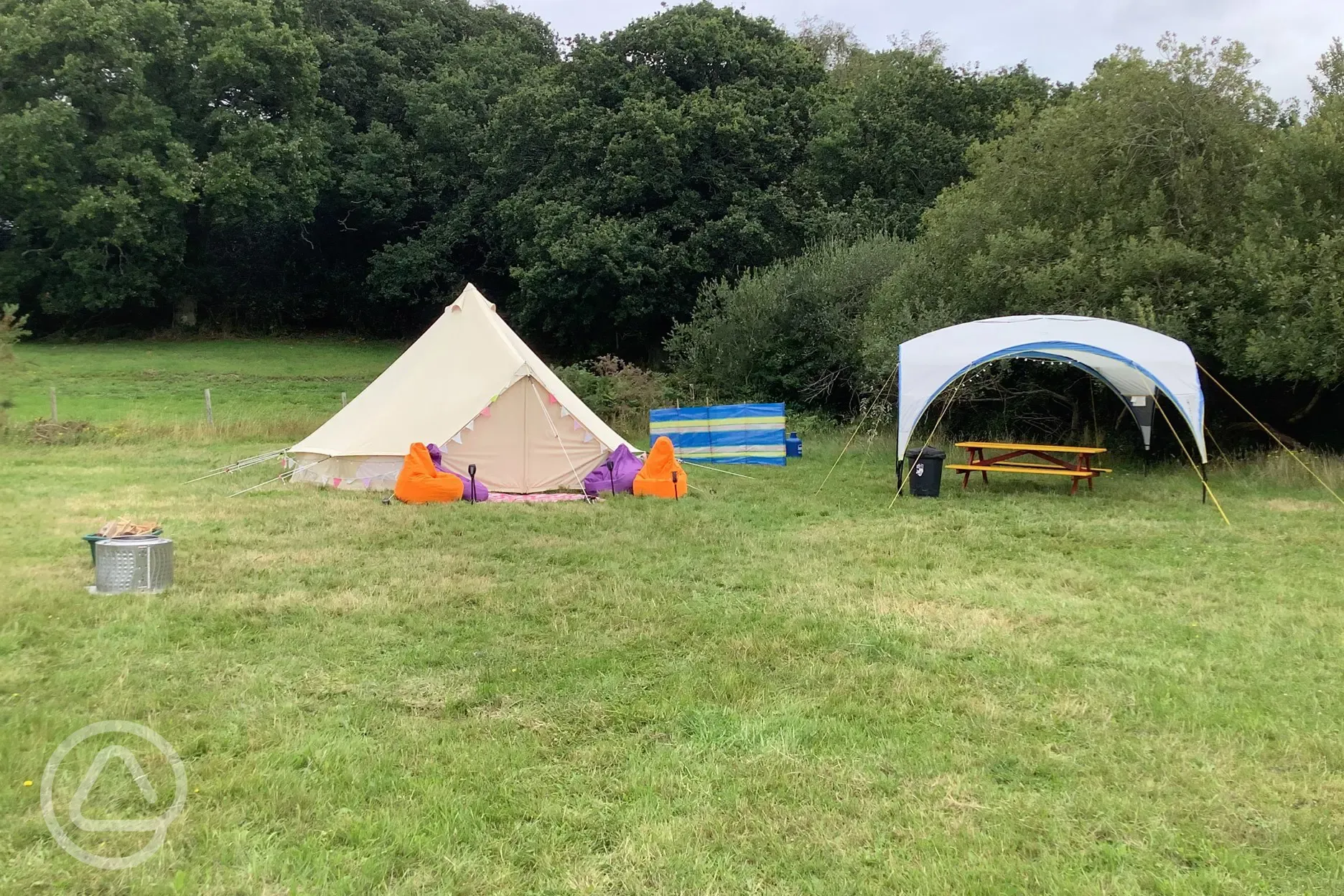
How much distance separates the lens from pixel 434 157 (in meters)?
28.7

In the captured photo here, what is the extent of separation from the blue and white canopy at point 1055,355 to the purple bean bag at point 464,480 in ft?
14.1

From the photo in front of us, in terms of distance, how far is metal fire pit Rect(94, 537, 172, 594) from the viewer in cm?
539

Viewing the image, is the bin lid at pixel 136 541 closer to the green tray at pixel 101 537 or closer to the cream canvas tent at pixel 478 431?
the green tray at pixel 101 537

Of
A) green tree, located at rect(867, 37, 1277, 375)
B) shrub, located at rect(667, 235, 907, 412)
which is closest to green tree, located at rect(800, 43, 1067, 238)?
shrub, located at rect(667, 235, 907, 412)

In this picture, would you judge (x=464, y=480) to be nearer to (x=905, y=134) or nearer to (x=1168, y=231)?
(x=1168, y=231)

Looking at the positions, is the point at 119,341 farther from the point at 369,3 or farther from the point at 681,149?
the point at 681,149

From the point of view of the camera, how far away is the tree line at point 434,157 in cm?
2145

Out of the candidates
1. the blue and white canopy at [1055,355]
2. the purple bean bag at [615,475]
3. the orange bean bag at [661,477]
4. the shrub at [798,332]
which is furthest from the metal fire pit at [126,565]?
the shrub at [798,332]

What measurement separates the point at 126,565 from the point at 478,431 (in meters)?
4.46

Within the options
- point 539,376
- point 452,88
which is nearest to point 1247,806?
point 539,376

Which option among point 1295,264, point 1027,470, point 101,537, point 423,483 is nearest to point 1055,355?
point 1027,470

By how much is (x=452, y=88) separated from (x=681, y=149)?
35.0 ft

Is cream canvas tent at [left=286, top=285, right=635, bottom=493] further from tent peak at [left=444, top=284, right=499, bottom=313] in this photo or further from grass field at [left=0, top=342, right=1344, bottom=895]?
grass field at [left=0, top=342, right=1344, bottom=895]

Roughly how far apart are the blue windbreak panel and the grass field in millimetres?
4949
